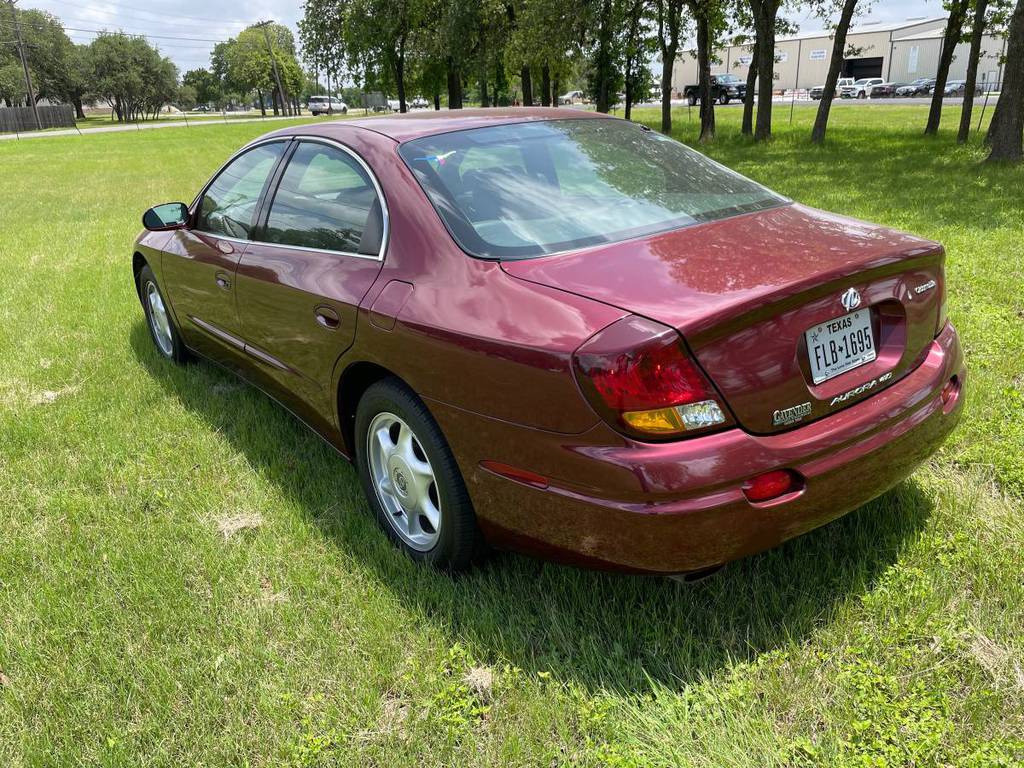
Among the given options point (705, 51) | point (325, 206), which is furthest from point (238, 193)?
point (705, 51)

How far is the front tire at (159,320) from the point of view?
5.18 meters

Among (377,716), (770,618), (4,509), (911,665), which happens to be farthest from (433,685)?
(4,509)

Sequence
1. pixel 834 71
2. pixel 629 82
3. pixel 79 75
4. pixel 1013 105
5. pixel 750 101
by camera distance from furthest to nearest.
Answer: pixel 79 75 → pixel 629 82 → pixel 750 101 → pixel 834 71 → pixel 1013 105

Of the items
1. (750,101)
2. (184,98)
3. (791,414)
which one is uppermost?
(184,98)

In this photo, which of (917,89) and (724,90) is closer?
(724,90)

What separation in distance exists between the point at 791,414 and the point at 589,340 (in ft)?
1.96

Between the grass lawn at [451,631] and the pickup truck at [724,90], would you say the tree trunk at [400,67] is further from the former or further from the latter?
the grass lawn at [451,631]

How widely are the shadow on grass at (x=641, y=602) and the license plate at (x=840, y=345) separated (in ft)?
2.57

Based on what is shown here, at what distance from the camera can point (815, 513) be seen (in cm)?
222

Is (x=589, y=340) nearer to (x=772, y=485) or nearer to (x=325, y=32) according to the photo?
(x=772, y=485)

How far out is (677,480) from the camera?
79.4 inches

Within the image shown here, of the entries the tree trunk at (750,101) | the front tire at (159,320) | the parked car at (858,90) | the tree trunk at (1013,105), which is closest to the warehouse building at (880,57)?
the parked car at (858,90)

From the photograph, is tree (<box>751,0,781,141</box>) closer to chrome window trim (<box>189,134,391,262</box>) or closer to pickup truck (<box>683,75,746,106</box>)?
chrome window trim (<box>189,134,391,262</box>)

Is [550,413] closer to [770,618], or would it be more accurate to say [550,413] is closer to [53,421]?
[770,618]
